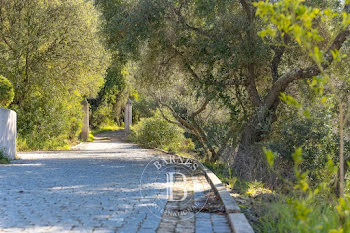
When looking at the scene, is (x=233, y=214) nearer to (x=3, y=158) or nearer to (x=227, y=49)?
(x=227, y=49)

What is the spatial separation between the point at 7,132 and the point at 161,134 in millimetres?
10616

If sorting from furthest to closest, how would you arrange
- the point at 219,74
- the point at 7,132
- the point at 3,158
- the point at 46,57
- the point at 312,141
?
the point at 46,57 < the point at 219,74 < the point at 7,132 < the point at 3,158 < the point at 312,141

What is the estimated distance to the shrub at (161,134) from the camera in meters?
22.5

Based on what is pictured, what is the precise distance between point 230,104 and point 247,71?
3.85 feet

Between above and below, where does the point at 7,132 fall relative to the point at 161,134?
above

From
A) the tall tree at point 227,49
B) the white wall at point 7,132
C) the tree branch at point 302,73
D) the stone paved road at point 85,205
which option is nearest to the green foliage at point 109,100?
the white wall at point 7,132

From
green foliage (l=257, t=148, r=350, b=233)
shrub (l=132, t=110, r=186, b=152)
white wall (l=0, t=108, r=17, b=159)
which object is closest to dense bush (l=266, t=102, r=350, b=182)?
green foliage (l=257, t=148, r=350, b=233)

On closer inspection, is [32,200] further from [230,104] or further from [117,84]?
[117,84]

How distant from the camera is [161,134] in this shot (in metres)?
22.9

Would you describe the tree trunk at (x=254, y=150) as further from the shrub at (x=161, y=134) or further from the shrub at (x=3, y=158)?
the shrub at (x=161, y=134)

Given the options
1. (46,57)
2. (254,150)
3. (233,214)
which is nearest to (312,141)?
(254,150)

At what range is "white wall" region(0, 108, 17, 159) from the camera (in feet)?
42.3

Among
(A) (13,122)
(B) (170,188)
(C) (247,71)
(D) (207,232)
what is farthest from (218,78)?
(D) (207,232)

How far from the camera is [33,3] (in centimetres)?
1897
